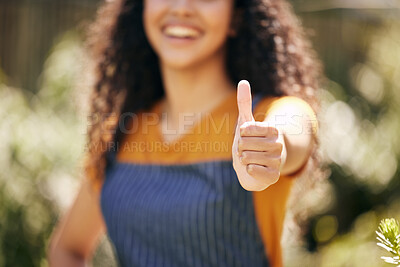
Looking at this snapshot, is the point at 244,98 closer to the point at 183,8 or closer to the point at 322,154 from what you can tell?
the point at 183,8

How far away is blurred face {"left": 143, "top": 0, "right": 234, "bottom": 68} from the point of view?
5.74 ft

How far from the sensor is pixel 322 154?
7.27 ft

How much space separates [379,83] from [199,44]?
2350 mm

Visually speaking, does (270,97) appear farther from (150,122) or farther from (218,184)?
(150,122)

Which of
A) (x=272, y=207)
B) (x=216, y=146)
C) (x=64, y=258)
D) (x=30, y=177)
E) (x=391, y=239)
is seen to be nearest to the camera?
(x=391, y=239)

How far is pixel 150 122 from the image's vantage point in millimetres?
1993

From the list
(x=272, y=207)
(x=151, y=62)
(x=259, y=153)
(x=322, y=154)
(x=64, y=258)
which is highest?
(x=259, y=153)

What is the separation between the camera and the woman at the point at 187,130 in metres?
1.61

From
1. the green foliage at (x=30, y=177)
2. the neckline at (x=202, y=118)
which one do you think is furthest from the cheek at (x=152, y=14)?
the green foliage at (x=30, y=177)

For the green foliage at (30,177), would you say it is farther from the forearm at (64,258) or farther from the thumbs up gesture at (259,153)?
the thumbs up gesture at (259,153)

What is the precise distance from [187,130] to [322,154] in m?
0.65

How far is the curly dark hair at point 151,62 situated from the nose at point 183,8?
0.60ft

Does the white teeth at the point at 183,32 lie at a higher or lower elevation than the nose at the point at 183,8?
lower

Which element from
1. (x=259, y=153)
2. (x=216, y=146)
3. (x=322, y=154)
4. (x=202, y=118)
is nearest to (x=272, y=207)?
(x=216, y=146)
